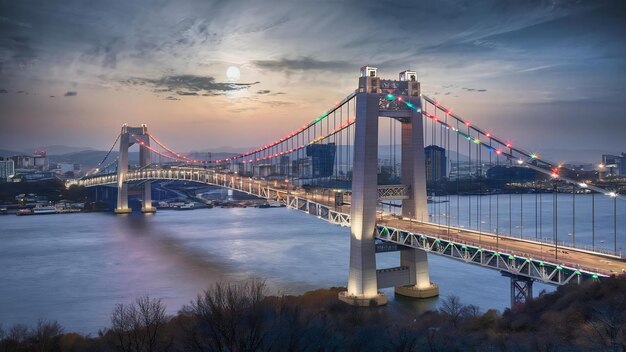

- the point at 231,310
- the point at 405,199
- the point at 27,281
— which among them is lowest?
the point at 27,281

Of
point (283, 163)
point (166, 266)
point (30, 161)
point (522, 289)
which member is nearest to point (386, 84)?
point (522, 289)

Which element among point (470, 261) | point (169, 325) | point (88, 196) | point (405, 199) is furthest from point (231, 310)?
point (88, 196)

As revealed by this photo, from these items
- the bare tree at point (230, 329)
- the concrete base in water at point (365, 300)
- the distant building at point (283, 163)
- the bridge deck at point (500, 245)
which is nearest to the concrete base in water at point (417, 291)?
the concrete base in water at point (365, 300)

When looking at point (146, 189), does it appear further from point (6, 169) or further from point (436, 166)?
point (6, 169)

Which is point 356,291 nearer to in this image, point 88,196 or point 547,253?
point 547,253

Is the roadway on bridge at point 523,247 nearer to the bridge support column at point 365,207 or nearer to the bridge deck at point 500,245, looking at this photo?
the bridge deck at point 500,245
